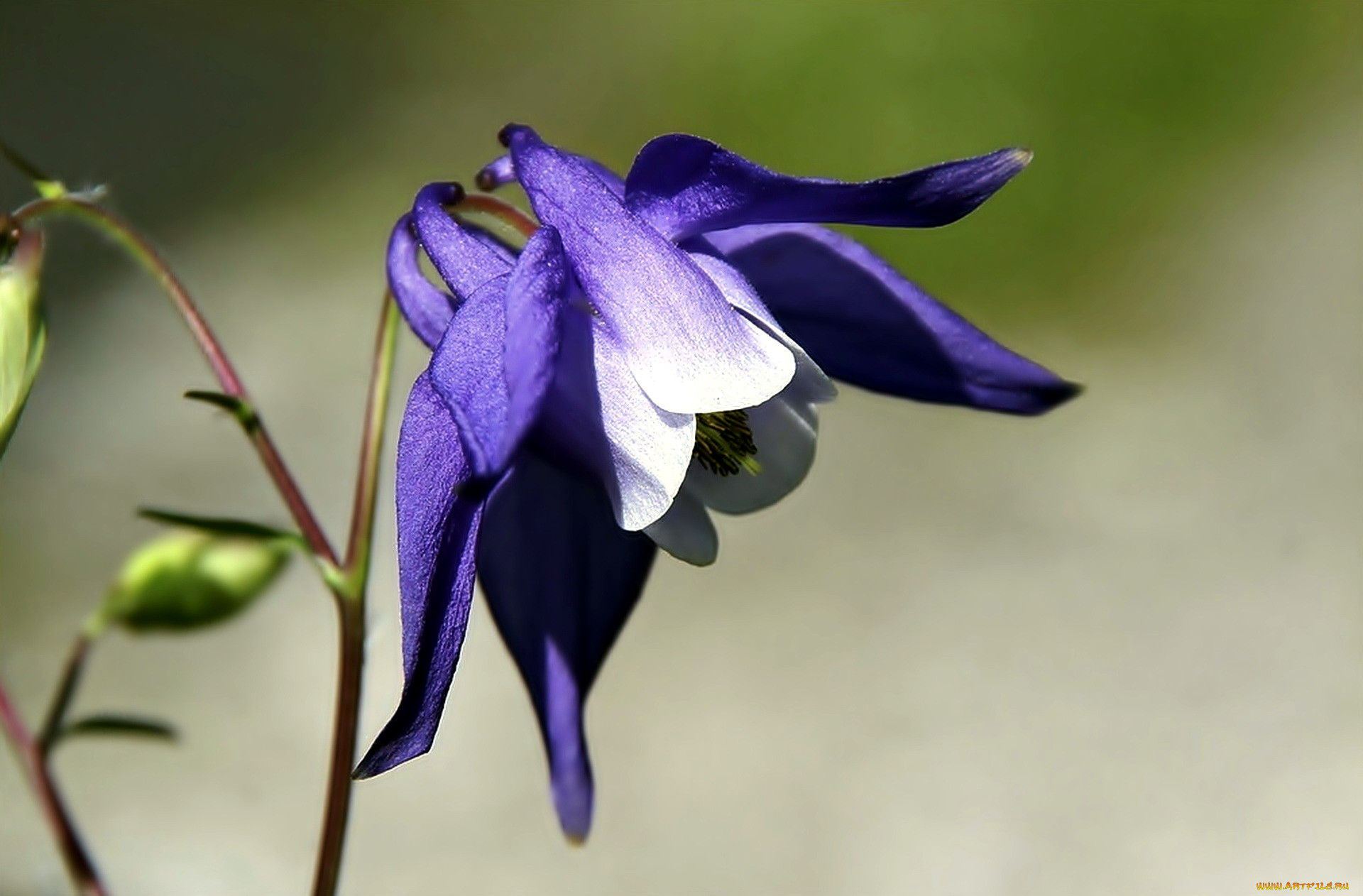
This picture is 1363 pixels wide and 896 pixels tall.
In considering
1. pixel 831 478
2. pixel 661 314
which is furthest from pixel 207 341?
pixel 831 478

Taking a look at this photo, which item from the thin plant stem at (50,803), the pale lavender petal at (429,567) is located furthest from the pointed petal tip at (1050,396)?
the thin plant stem at (50,803)

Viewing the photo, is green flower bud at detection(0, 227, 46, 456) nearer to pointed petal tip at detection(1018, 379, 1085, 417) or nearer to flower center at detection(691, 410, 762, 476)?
flower center at detection(691, 410, 762, 476)

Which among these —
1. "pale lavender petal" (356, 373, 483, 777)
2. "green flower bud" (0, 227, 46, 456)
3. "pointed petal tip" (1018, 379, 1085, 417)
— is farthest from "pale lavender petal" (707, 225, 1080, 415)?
"green flower bud" (0, 227, 46, 456)

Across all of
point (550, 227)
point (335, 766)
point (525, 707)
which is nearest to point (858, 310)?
point (550, 227)

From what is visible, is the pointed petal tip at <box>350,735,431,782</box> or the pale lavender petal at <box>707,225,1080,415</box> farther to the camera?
the pale lavender petal at <box>707,225,1080,415</box>

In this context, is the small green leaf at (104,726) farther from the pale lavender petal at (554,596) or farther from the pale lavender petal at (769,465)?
the pale lavender petal at (769,465)

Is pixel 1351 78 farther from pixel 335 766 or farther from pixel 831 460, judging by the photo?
→ pixel 335 766
